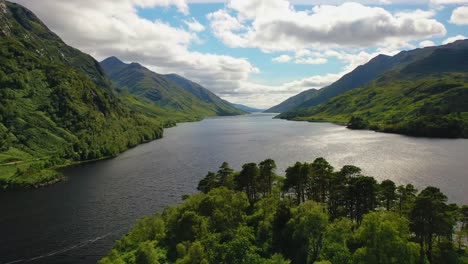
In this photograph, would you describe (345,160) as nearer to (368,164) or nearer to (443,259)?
(368,164)

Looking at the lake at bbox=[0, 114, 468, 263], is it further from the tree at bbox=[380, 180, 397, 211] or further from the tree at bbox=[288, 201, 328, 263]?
the tree at bbox=[288, 201, 328, 263]

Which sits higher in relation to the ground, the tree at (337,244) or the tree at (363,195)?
the tree at (363,195)

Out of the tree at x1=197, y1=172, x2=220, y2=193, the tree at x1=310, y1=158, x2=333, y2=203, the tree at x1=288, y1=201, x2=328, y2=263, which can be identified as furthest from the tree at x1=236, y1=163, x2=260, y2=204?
the tree at x1=288, y1=201, x2=328, y2=263

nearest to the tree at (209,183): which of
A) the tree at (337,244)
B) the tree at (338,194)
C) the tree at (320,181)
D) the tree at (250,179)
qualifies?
the tree at (250,179)

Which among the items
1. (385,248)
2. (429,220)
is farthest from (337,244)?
(429,220)

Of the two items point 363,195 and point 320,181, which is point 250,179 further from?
point 363,195

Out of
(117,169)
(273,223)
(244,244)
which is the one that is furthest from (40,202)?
(244,244)

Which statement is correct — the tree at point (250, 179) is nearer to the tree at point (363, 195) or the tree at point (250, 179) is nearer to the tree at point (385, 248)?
the tree at point (363, 195)
